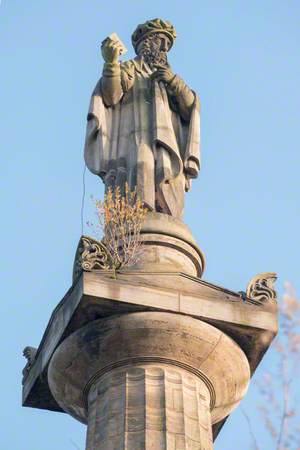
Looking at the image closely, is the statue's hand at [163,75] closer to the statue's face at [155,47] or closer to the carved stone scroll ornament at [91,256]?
the statue's face at [155,47]

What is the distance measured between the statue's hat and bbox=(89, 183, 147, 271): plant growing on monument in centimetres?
460

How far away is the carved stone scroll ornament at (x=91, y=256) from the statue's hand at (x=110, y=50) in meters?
4.14

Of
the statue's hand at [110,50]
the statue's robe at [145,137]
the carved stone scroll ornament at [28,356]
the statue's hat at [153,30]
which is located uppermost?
the statue's hat at [153,30]

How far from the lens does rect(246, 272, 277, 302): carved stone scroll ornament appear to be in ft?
48.3

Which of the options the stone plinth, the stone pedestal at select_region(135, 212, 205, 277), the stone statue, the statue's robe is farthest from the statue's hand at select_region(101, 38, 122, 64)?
the stone plinth

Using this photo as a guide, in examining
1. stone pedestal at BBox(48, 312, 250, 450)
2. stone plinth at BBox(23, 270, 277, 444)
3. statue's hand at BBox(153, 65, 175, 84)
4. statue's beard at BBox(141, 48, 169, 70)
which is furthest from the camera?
statue's beard at BBox(141, 48, 169, 70)

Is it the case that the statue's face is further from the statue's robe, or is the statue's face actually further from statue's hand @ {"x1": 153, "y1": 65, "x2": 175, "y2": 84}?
statue's hand @ {"x1": 153, "y1": 65, "x2": 175, "y2": 84}

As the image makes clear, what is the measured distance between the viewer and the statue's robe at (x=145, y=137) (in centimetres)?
1680

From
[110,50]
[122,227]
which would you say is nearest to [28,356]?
[122,227]

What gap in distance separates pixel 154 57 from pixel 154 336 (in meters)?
6.51

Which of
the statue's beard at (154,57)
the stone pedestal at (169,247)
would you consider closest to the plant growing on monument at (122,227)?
the stone pedestal at (169,247)

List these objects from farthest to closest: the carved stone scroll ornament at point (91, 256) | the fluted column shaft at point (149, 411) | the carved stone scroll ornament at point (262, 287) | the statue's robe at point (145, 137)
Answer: the statue's robe at point (145, 137) → the carved stone scroll ornament at point (262, 287) → the carved stone scroll ornament at point (91, 256) → the fluted column shaft at point (149, 411)

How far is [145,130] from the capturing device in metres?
17.6

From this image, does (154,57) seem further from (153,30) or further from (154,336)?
(154,336)
